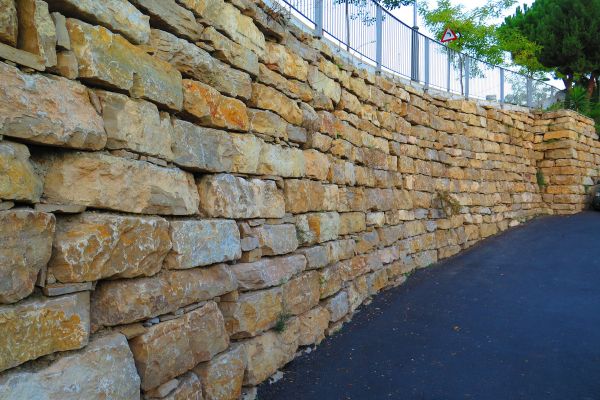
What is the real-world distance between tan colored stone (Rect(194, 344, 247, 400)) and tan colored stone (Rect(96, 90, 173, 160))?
135cm

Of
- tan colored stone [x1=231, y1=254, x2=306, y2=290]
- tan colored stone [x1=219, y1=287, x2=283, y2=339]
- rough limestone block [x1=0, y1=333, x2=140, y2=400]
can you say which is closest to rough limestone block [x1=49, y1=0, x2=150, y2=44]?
rough limestone block [x1=0, y1=333, x2=140, y2=400]

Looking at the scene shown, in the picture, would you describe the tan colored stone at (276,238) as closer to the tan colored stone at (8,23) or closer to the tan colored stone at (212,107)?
the tan colored stone at (212,107)

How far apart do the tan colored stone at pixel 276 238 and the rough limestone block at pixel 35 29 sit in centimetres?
198

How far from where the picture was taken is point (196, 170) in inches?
120

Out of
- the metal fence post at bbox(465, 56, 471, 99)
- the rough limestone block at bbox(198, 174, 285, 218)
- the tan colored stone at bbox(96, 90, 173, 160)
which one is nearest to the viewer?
the tan colored stone at bbox(96, 90, 173, 160)

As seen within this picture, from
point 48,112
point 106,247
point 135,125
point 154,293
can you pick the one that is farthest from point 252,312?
point 48,112

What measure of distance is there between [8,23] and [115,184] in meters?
0.82

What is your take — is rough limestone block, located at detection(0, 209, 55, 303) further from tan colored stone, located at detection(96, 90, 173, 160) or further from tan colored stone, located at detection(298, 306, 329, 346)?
tan colored stone, located at detection(298, 306, 329, 346)

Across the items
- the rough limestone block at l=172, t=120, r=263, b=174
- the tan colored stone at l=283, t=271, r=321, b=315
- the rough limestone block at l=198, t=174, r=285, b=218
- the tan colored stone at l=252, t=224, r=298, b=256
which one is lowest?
the tan colored stone at l=283, t=271, r=321, b=315

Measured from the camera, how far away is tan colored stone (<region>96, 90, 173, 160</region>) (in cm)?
235

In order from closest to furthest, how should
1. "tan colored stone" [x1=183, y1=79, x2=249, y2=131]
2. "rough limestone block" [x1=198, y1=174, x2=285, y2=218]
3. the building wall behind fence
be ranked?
the building wall behind fence
"tan colored stone" [x1=183, y1=79, x2=249, y2=131]
"rough limestone block" [x1=198, y1=174, x2=285, y2=218]

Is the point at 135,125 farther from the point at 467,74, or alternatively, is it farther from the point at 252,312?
the point at 467,74

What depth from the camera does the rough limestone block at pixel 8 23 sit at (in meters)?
1.87

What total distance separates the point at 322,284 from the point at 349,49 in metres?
3.25
